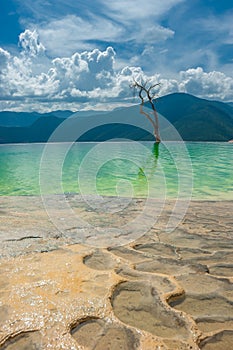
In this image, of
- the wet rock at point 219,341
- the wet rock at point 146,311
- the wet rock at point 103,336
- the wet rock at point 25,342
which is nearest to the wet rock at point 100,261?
the wet rock at point 146,311

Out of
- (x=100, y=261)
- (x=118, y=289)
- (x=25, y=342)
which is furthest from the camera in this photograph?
(x=100, y=261)

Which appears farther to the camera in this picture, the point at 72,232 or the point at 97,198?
the point at 97,198

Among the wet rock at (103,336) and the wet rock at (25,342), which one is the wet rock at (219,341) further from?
the wet rock at (25,342)

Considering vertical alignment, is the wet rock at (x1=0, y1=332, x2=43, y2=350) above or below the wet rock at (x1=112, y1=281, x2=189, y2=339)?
above

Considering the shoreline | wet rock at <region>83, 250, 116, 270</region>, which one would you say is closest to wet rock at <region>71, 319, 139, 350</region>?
the shoreline

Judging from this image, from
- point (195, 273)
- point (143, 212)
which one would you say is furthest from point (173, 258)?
point (143, 212)

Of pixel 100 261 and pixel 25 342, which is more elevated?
pixel 25 342

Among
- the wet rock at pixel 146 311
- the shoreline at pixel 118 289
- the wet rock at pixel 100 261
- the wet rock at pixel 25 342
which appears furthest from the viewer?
the wet rock at pixel 100 261

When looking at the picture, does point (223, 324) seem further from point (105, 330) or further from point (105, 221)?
point (105, 221)

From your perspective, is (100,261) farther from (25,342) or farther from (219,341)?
(219,341)

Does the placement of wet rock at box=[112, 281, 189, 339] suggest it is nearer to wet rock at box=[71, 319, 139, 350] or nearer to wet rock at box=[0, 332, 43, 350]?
wet rock at box=[71, 319, 139, 350]

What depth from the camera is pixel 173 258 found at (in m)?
4.76

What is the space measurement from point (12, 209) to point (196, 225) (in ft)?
16.4

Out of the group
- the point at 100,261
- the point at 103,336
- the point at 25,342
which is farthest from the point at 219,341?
the point at 100,261
